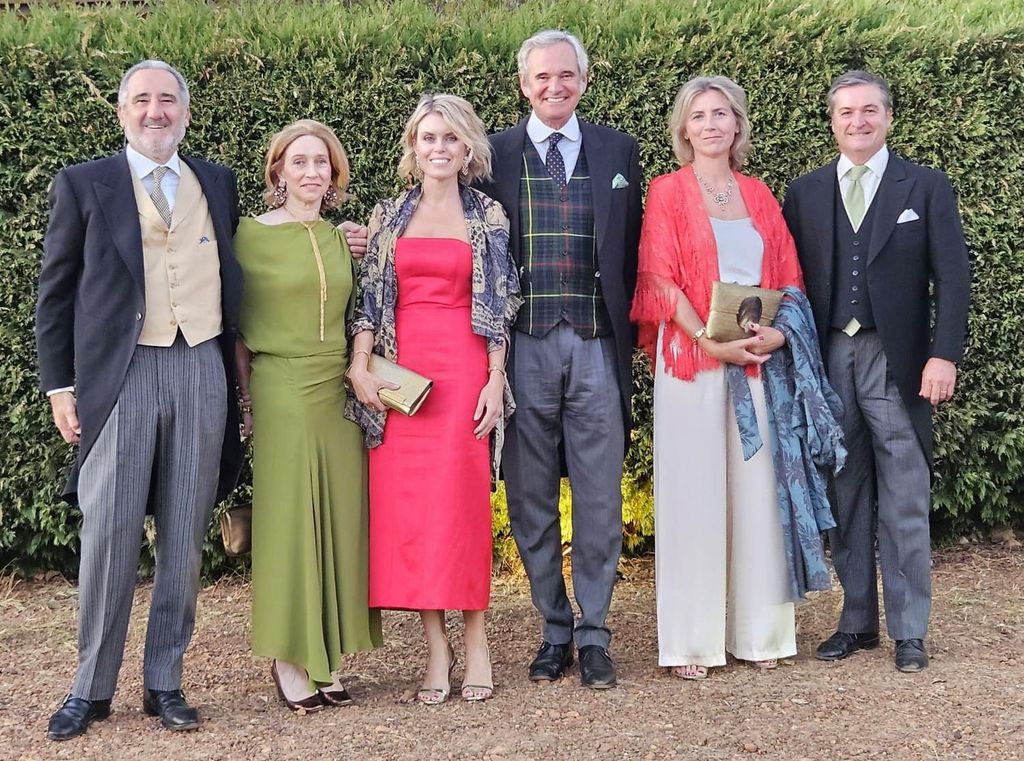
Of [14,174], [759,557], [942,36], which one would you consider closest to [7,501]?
[14,174]

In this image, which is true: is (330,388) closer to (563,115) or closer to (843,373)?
(563,115)

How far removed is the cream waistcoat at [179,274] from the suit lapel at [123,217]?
0.12 feet

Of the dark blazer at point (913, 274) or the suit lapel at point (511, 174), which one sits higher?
the suit lapel at point (511, 174)

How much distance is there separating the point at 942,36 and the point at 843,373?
212 centimetres

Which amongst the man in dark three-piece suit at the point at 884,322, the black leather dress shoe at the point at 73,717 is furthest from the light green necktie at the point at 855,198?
the black leather dress shoe at the point at 73,717

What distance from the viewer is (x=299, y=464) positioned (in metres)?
3.74

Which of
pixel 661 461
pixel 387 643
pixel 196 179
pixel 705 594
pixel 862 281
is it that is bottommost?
pixel 387 643

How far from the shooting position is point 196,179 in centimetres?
375

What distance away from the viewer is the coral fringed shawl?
3.98 metres

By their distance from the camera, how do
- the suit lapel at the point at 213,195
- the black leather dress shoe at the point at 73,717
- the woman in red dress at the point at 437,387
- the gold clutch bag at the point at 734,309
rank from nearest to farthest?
the black leather dress shoe at the point at 73,717 < the suit lapel at the point at 213,195 < the woman in red dress at the point at 437,387 < the gold clutch bag at the point at 734,309

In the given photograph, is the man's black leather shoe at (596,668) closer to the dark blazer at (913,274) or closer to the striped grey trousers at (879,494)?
the striped grey trousers at (879,494)

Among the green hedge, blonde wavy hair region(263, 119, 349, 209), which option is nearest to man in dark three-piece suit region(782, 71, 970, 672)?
the green hedge

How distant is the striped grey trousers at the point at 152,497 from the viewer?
356 centimetres

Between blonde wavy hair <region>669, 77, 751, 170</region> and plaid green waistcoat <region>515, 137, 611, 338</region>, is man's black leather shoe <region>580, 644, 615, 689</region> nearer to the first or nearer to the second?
plaid green waistcoat <region>515, 137, 611, 338</region>
